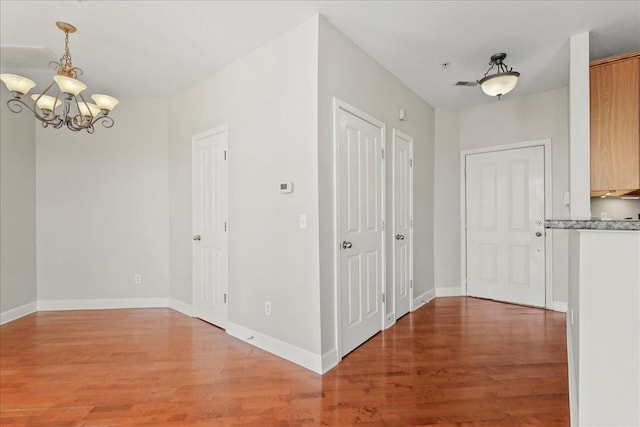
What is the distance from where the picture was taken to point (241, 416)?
1.95m

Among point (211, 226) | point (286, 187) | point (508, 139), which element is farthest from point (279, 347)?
point (508, 139)

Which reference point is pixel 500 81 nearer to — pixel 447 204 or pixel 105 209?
pixel 447 204

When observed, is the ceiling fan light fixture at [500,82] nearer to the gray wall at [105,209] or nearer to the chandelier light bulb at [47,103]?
the chandelier light bulb at [47,103]

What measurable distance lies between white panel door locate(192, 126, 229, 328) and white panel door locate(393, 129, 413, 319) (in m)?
1.86

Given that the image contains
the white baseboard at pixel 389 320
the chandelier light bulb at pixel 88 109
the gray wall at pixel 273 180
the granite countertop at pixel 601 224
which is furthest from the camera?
the white baseboard at pixel 389 320

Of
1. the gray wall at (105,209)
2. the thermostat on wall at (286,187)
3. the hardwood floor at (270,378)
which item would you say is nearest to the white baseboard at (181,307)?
the gray wall at (105,209)

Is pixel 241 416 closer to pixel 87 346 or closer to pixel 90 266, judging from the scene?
pixel 87 346

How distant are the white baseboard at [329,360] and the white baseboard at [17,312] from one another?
12.6ft

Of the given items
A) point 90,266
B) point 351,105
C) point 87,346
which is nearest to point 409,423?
point 351,105

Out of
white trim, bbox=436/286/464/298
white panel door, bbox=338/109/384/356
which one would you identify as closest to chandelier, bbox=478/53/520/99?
white panel door, bbox=338/109/384/356

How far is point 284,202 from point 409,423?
5.85ft

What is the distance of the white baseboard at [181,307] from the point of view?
13.0 feet

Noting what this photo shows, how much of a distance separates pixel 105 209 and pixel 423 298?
4424mm

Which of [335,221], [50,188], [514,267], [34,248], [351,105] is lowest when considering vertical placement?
[514,267]
